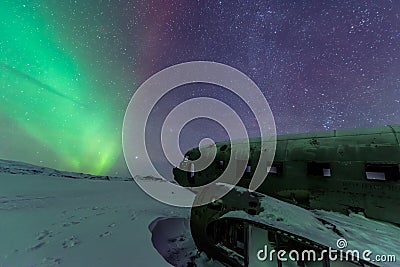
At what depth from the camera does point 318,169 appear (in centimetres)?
732

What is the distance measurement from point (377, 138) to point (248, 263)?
5.41 metres

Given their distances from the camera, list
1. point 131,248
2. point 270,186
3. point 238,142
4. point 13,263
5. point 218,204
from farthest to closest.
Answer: point 238,142
point 270,186
point 131,248
point 218,204
point 13,263

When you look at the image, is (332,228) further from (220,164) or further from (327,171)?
(220,164)

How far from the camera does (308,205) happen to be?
288 inches

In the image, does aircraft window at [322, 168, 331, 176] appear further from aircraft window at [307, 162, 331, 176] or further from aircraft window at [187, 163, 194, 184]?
aircraft window at [187, 163, 194, 184]

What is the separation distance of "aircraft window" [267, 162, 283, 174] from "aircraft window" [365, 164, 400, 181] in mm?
2663

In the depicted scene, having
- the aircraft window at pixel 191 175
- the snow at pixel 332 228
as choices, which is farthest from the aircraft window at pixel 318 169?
the aircraft window at pixel 191 175

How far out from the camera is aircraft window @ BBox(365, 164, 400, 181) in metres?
5.96

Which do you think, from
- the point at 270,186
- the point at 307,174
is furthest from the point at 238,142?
the point at 307,174

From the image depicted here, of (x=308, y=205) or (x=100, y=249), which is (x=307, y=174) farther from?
(x=100, y=249)

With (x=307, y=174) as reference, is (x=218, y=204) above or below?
below

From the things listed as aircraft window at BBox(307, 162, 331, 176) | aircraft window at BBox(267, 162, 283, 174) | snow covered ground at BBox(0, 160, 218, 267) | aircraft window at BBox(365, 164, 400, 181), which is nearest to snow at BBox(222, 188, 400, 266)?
aircraft window at BBox(365, 164, 400, 181)

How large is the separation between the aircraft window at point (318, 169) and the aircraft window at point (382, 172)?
3.42 ft

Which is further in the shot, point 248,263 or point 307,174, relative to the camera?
point 307,174
